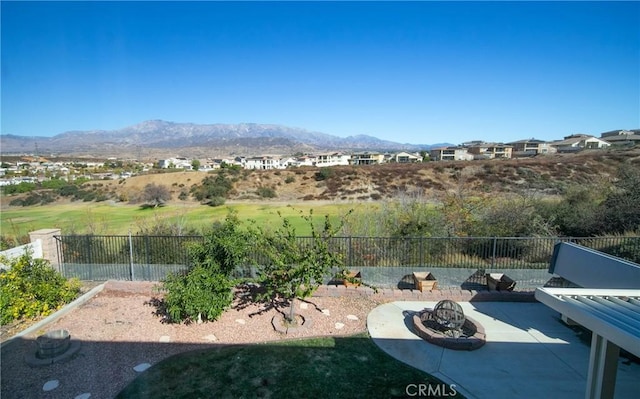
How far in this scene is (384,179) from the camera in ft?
151

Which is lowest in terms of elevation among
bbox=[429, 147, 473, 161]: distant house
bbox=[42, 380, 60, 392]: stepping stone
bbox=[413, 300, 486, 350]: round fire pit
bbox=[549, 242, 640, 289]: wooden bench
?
bbox=[42, 380, 60, 392]: stepping stone

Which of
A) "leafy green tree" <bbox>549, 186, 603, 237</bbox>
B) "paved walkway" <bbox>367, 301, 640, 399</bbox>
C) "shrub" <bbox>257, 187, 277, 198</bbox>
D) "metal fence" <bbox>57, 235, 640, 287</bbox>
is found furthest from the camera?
"shrub" <bbox>257, 187, 277, 198</bbox>

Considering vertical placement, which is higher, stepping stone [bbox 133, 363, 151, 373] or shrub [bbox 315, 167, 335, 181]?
shrub [bbox 315, 167, 335, 181]

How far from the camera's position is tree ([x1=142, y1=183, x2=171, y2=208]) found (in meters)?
41.9

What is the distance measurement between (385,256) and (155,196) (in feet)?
124

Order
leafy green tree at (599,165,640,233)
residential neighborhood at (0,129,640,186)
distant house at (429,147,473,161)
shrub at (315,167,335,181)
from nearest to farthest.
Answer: leafy green tree at (599,165,640,233)
shrub at (315,167,335,181)
residential neighborhood at (0,129,640,186)
distant house at (429,147,473,161)

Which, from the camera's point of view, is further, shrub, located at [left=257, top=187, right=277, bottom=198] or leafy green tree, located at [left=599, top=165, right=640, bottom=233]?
shrub, located at [left=257, top=187, right=277, bottom=198]

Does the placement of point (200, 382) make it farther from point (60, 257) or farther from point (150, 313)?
point (60, 257)

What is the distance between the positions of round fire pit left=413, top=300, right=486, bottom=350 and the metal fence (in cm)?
316

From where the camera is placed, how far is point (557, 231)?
16.0m

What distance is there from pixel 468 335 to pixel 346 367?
288 cm

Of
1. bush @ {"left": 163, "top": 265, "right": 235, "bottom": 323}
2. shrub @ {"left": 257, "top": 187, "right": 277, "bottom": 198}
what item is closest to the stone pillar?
bush @ {"left": 163, "top": 265, "right": 235, "bottom": 323}

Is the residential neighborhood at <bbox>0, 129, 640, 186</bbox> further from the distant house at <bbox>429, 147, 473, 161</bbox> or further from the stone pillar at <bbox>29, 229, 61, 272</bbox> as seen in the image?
the stone pillar at <bbox>29, 229, 61, 272</bbox>

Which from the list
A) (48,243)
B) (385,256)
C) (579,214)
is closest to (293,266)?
(385,256)
